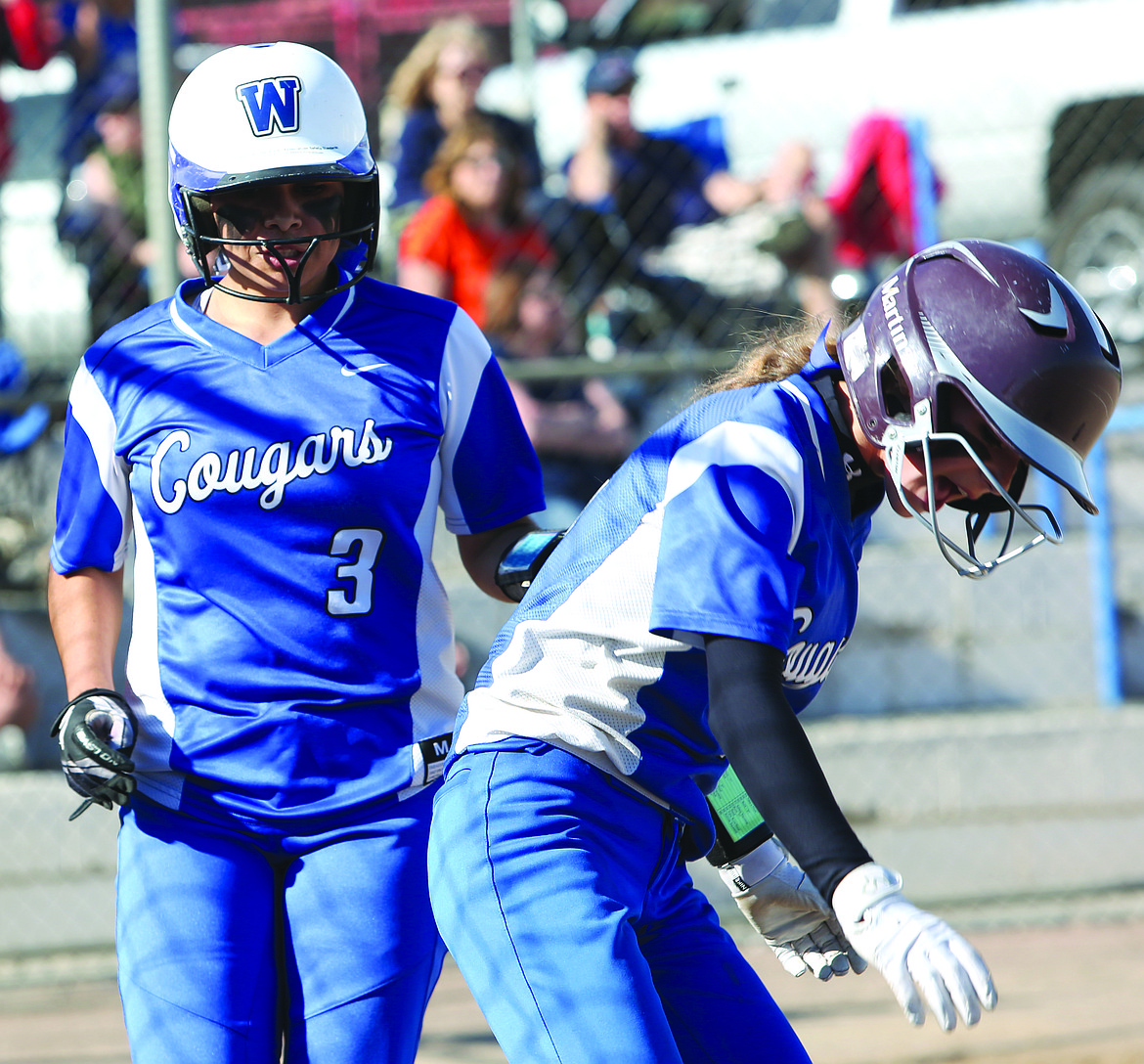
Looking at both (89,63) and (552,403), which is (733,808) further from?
(89,63)

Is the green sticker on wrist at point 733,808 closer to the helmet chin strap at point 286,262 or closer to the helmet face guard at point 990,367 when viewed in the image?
the helmet face guard at point 990,367

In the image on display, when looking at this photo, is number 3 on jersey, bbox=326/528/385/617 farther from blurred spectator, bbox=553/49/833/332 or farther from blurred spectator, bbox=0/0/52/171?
blurred spectator, bbox=0/0/52/171

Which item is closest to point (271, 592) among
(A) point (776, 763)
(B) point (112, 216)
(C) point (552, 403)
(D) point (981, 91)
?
(A) point (776, 763)

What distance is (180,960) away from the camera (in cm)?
229

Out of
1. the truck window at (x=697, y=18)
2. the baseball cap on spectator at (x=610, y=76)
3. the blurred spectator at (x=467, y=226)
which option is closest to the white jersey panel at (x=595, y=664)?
the blurred spectator at (x=467, y=226)

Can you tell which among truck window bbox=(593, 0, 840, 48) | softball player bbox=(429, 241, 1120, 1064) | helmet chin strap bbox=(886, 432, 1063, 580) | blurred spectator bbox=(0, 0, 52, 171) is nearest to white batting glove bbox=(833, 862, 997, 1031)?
softball player bbox=(429, 241, 1120, 1064)

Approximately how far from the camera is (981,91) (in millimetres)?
7824

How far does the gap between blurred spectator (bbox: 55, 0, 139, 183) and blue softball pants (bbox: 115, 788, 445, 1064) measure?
15.3 feet

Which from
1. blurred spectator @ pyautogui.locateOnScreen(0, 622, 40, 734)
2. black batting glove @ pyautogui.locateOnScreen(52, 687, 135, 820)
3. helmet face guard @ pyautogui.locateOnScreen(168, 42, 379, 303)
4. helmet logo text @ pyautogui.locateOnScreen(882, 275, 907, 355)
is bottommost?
blurred spectator @ pyautogui.locateOnScreen(0, 622, 40, 734)

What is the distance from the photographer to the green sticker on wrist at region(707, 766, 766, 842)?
2.44 meters

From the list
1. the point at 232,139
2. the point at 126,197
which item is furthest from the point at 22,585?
the point at 232,139

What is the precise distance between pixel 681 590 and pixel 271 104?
1170 mm

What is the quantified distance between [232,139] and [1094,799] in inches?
183

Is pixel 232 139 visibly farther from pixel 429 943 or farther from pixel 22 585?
pixel 22 585
